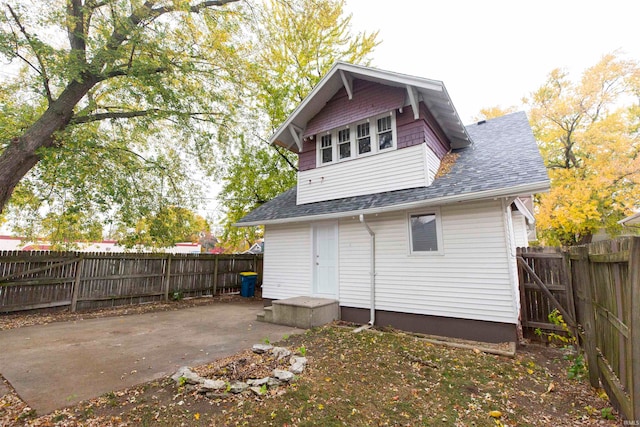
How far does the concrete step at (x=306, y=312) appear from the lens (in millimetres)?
6609

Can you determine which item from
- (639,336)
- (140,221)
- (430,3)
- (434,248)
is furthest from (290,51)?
(639,336)

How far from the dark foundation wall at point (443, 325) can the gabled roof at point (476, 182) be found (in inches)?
96.6

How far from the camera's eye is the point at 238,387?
3305 millimetres

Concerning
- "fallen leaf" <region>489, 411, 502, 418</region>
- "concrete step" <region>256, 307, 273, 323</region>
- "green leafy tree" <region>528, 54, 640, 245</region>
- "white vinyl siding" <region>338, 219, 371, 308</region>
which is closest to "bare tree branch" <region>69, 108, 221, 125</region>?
"white vinyl siding" <region>338, 219, 371, 308</region>

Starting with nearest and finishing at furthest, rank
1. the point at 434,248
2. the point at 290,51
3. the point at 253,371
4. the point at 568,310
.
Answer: the point at 253,371 → the point at 568,310 → the point at 434,248 → the point at 290,51

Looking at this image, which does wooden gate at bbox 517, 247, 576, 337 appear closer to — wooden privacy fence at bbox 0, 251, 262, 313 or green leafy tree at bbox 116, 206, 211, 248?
wooden privacy fence at bbox 0, 251, 262, 313

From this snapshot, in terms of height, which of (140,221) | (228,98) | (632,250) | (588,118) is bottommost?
(632,250)

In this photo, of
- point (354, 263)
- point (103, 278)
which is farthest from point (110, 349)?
point (354, 263)

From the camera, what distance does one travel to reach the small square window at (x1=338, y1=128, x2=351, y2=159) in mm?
8414

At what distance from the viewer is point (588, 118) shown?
1547cm

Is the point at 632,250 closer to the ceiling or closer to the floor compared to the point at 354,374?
closer to the ceiling

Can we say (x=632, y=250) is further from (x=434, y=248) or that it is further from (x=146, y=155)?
(x=146, y=155)

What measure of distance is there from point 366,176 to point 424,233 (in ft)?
7.56

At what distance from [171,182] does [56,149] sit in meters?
3.63
